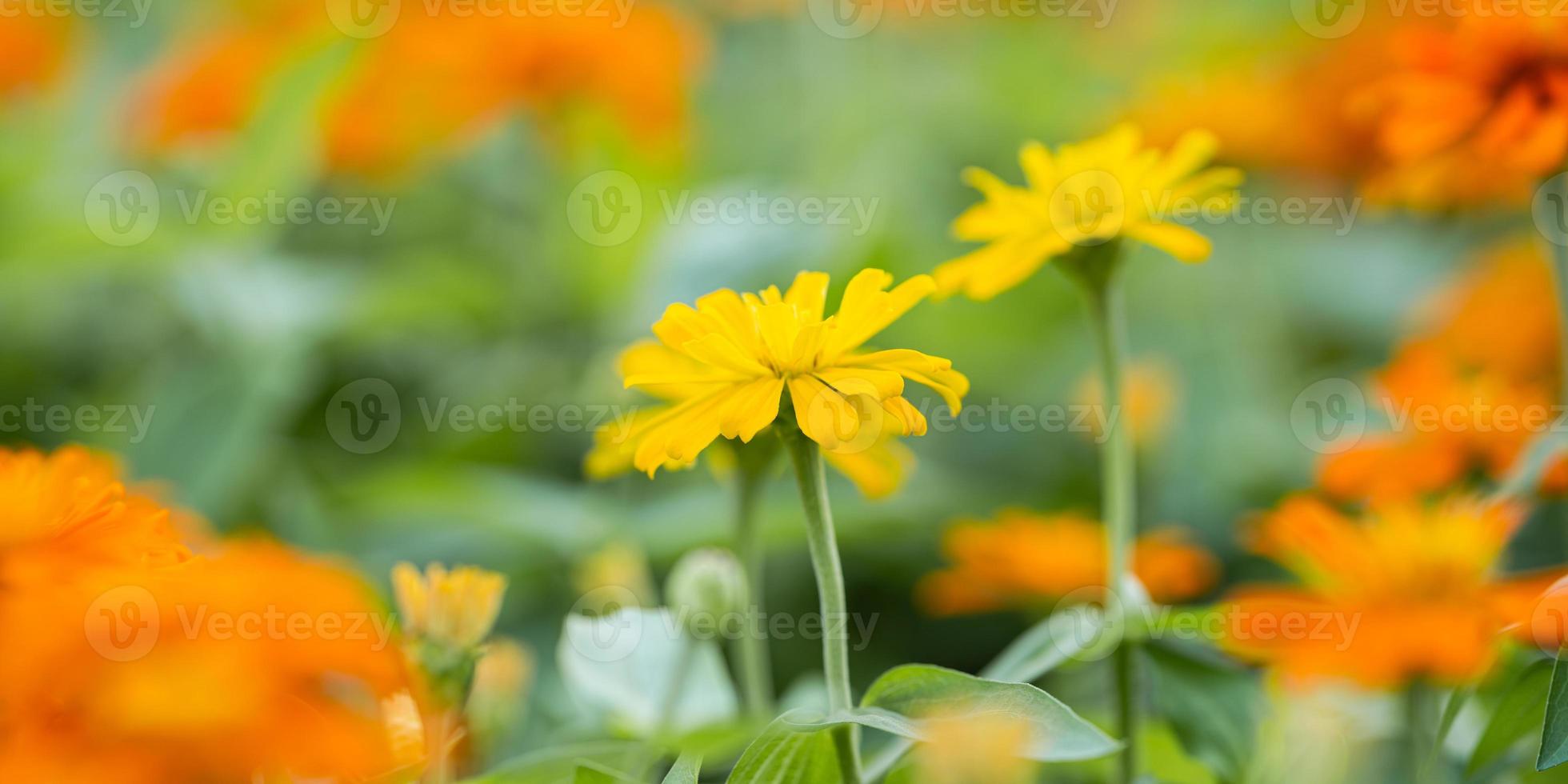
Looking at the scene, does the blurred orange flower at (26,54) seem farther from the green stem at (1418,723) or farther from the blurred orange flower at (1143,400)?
the green stem at (1418,723)

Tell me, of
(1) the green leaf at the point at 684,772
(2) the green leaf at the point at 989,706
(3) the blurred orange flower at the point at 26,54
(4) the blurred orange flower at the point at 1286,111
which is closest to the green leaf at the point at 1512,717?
(2) the green leaf at the point at 989,706

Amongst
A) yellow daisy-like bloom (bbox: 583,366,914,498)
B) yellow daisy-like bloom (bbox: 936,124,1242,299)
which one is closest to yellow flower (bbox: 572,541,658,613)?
yellow daisy-like bloom (bbox: 583,366,914,498)

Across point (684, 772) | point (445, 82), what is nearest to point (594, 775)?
point (684, 772)

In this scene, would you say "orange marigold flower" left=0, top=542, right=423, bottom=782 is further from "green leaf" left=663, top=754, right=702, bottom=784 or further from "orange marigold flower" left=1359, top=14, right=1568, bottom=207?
"orange marigold flower" left=1359, top=14, right=1568, bottom=207

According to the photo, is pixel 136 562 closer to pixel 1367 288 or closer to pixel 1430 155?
pixel 1430 155

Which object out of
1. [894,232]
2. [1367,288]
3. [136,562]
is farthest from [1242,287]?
[136,562]

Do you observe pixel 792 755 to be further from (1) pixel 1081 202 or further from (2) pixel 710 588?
(1) pixel 1081 202
